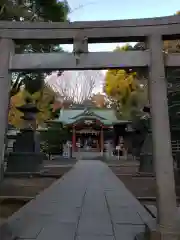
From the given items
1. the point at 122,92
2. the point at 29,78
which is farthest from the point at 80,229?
the point at 122,92

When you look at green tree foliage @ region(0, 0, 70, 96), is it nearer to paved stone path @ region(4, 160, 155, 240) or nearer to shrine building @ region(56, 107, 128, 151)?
paved stone path @ region(4, 160, 155, 240)

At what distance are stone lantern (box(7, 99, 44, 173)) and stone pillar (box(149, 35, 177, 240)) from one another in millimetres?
8817

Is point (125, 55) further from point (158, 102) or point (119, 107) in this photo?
point (119, 107)

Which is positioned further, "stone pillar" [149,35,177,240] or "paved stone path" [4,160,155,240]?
"paved stone path" [4,160,155,240]

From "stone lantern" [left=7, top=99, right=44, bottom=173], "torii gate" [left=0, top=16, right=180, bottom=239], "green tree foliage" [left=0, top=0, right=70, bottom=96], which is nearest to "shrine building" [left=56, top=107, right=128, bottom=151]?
"stone lantern" [left=7, top=99, right=44, bottom=173]

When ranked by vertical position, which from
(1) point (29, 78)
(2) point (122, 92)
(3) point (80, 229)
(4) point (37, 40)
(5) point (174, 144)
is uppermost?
(2) point (122, 92)

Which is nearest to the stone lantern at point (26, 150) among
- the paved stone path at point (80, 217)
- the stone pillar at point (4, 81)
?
the paved stone path at point (80, 217)

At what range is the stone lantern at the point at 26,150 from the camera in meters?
11.2

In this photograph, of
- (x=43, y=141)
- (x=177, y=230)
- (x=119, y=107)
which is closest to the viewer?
(x=177, y=230)

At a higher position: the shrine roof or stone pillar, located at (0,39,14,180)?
the shrine roof

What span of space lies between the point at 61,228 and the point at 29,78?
11899 mm

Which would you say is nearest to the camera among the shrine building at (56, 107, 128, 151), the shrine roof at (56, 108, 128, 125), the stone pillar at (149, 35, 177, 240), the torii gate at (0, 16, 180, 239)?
the stone pillar at (149, 35, 177, 240)

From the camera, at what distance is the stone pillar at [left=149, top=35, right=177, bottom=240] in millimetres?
3020

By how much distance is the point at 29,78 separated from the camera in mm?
14570
